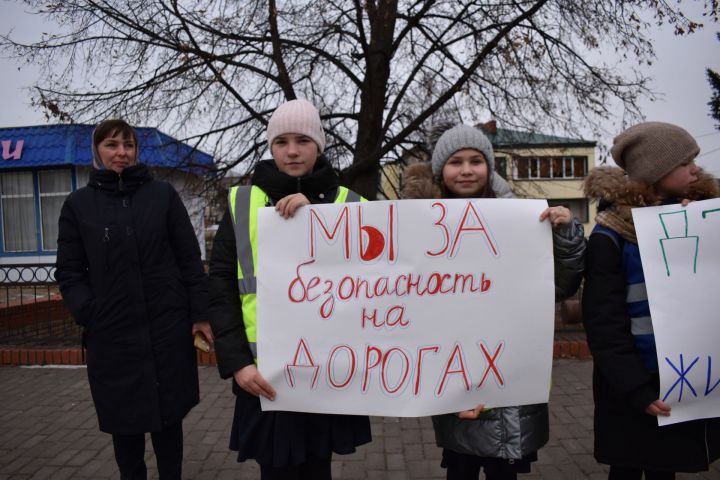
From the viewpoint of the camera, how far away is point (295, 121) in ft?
5.68

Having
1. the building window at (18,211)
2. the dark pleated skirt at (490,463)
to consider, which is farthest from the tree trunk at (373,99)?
the building window at (18,211)

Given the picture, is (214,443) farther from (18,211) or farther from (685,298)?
(18,211)

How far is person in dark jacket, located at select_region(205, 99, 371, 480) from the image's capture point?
167 cm

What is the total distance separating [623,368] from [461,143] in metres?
1.03

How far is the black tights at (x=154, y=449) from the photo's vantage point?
2.24 metres

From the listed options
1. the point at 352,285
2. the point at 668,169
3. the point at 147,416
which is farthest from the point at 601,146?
the point at 147,416

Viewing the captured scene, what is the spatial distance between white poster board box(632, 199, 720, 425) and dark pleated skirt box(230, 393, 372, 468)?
1.19 metres

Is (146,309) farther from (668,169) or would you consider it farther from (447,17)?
(447,17)

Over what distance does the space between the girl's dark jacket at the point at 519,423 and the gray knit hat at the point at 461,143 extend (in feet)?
1.43

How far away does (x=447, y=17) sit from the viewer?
6660 millimetres

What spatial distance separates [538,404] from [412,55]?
6515 millimetres

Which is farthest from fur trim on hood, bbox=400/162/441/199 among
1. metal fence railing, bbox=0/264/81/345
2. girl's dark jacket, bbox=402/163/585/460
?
metal fence railing, bbox=0/264/81/345

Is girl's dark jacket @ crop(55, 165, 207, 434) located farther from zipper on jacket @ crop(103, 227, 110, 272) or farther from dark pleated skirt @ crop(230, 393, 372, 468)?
dark pleated skirt @ crop(230, 393, 372, 468)

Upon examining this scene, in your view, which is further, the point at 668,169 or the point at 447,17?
the point at 447,17
